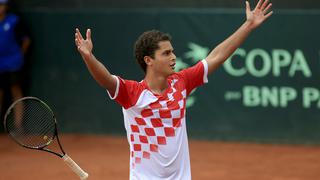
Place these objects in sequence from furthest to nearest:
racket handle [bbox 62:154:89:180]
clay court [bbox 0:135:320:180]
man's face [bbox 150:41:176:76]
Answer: clay court [bbox 0:135:320:180], racket handle [bbox 62:154:89:180], man's face [bbox 150:41:176:76]

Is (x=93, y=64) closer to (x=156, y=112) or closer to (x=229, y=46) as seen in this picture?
(x=156, y=112)

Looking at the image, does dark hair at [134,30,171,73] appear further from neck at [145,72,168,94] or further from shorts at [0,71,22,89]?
shorts at [0,71,22,89]

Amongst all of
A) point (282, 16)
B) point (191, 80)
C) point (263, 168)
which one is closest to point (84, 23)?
point (282, 16)

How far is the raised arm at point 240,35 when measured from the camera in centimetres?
473

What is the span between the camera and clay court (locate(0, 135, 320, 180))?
28.7 feet

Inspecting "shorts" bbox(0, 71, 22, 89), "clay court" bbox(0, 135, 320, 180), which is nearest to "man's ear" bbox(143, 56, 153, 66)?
"clay court" bbox(0, 135, 320, 180)

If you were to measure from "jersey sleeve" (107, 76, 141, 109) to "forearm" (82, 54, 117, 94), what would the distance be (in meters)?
0.05

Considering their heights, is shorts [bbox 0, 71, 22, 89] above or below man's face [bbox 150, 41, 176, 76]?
below

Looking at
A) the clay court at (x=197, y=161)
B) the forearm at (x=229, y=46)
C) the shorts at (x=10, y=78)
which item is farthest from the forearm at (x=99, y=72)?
the shorts at (x=10, y=78)

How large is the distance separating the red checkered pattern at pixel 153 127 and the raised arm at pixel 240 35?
467mm

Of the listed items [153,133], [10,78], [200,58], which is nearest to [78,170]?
[153,133]

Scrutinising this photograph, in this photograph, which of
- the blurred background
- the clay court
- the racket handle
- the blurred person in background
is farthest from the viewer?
the blurred person in background

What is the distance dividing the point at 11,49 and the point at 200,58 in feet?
10.2

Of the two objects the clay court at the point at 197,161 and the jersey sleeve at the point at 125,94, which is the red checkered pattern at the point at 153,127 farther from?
the clay court at the point at 197,161
